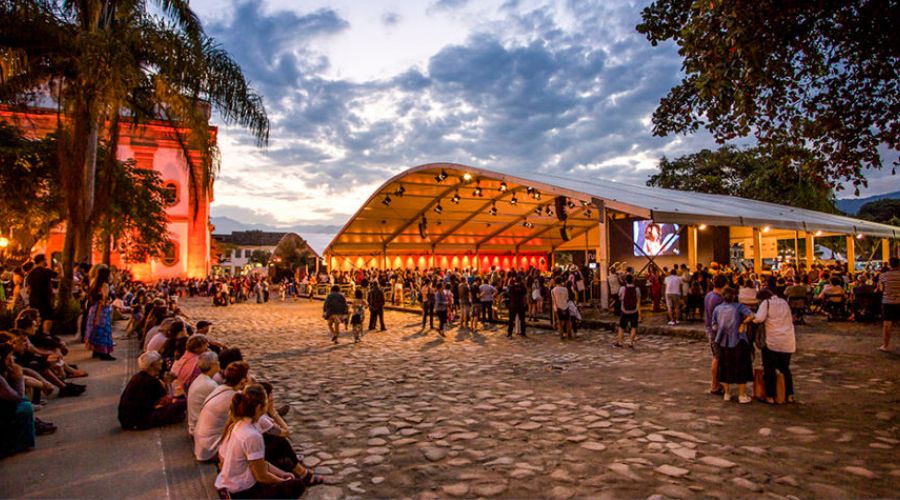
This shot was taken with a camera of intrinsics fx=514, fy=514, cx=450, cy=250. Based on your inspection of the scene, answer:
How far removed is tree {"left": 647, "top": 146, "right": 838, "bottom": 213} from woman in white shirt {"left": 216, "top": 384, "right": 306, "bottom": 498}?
30525 millimetres

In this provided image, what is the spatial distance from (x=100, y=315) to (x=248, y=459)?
7175 mm

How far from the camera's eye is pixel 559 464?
4188 millimetres

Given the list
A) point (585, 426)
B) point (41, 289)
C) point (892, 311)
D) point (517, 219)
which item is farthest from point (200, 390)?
point (517, 219)

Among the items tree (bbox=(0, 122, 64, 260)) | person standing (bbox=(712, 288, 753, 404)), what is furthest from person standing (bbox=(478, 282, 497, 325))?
tree (bbox=(0, 122, 64, 260))

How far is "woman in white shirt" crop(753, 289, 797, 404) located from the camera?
5.79m

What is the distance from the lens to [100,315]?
29.0ft

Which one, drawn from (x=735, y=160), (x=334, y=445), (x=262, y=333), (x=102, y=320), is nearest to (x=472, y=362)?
(x=334, y=445)

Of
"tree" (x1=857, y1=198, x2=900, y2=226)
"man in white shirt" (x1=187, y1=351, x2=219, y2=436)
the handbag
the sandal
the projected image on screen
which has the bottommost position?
the sandal

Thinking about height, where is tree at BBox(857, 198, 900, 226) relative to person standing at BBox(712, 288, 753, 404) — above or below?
above

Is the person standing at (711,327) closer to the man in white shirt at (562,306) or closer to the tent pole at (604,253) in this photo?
the man in white shirt at (562,306)

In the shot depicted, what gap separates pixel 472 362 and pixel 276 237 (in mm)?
76712

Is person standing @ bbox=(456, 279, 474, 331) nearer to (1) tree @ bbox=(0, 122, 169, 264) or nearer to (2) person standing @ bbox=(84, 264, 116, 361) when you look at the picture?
(2) person standing @ bbox=(84, 264, 116, 361)

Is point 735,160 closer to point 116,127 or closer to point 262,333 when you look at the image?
point 262,333

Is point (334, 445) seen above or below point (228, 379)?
below
